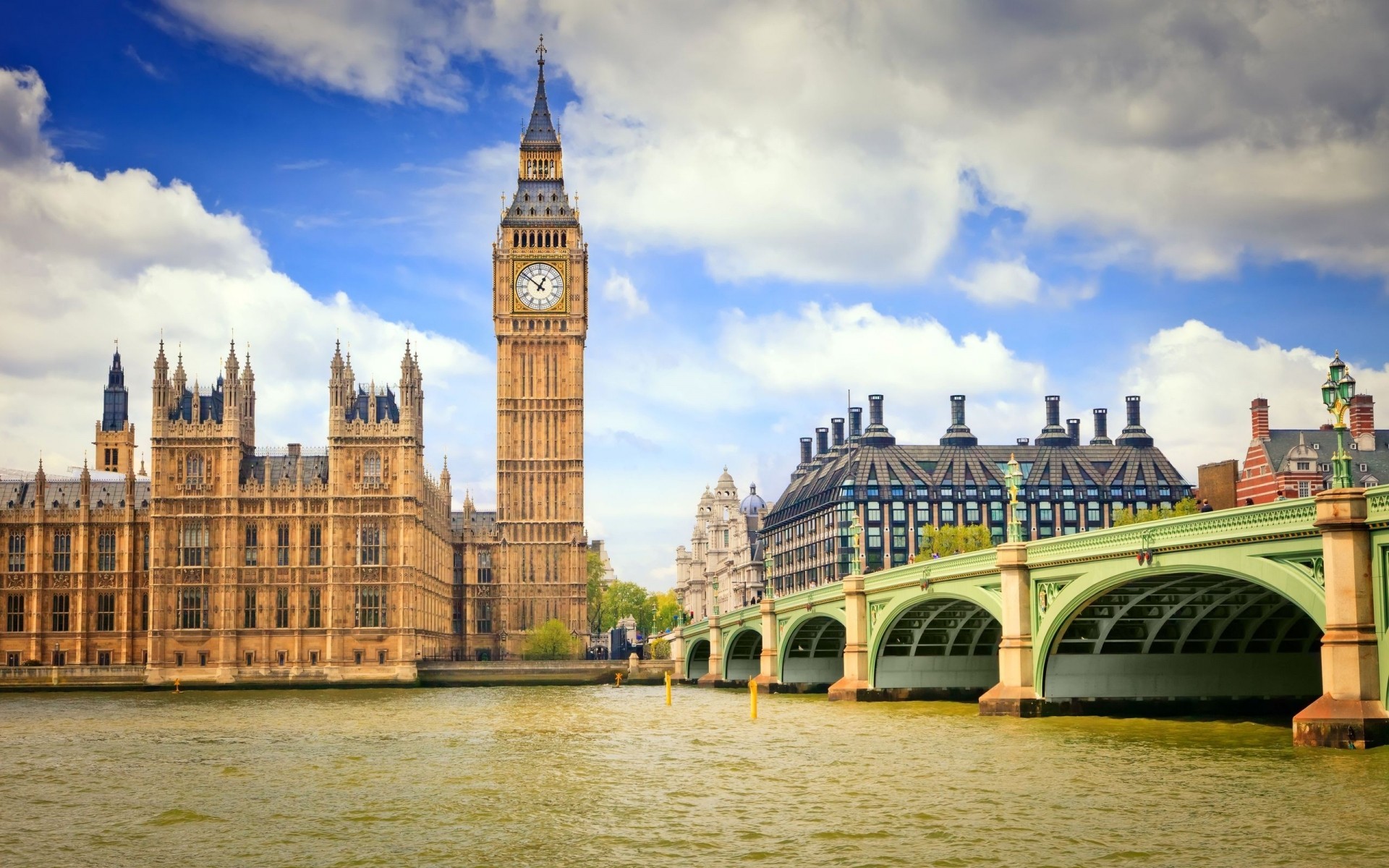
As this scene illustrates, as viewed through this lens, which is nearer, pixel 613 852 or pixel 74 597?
pixel 613 852

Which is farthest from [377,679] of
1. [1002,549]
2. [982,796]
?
[982,796]

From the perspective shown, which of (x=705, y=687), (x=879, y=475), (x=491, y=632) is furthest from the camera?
(x=879, y=475)

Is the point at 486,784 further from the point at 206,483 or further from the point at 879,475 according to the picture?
the point at 879,475

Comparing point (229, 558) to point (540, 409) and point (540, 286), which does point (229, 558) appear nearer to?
point (540, 409)

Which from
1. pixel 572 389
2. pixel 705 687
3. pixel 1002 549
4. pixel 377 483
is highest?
pixel 572 389

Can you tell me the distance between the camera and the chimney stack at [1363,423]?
116 metres

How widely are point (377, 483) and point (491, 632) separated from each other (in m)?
26.5

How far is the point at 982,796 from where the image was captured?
35.4 meters

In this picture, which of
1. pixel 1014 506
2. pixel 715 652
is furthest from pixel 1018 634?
pixel 715 652

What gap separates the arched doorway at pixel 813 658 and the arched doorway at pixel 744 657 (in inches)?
643

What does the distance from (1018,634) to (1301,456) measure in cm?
6648

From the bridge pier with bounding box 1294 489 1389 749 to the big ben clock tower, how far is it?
11000 centimetres

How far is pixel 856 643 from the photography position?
74.7 metres

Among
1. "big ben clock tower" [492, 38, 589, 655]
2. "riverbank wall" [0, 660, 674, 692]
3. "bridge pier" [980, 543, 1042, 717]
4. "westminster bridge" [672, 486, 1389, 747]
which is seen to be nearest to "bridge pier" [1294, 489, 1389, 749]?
"westminster bridge" [672, 486, 1389, 747]
